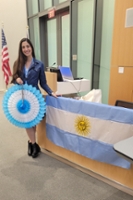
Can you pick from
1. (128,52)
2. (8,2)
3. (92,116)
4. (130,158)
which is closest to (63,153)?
(92,116)

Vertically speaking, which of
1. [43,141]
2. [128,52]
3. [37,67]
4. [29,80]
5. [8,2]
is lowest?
[43,141]

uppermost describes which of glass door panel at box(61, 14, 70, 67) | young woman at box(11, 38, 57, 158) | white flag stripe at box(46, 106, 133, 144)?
glass door panel at box(61, 14, 70, 67)

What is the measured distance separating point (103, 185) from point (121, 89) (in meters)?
1.47

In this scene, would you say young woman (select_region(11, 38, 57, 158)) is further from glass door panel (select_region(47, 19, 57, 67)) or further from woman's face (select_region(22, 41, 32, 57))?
glass door panel (select_region(47, 19, 57, 67))

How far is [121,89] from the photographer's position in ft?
8.29

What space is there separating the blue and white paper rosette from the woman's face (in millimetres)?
382

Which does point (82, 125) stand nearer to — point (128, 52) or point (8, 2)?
point (128, 52)

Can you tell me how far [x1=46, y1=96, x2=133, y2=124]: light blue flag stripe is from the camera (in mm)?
1336

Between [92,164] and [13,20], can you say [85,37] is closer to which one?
[92,164]

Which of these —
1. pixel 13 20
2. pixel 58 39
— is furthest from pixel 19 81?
pixel 13 20

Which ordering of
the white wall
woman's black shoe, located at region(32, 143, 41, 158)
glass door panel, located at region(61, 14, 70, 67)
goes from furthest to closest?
the white wall, glass door panel, located at region(61, 14, 70, 67), woman's black shoe, located at region(32, 143, 41, 158)

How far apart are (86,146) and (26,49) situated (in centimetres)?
121

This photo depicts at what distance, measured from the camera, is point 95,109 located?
1.49 m

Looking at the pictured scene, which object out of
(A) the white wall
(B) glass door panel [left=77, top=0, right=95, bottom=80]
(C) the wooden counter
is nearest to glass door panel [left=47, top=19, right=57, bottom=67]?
(B) glass door panel [left=77, top=0, right=95, bottom=80]
